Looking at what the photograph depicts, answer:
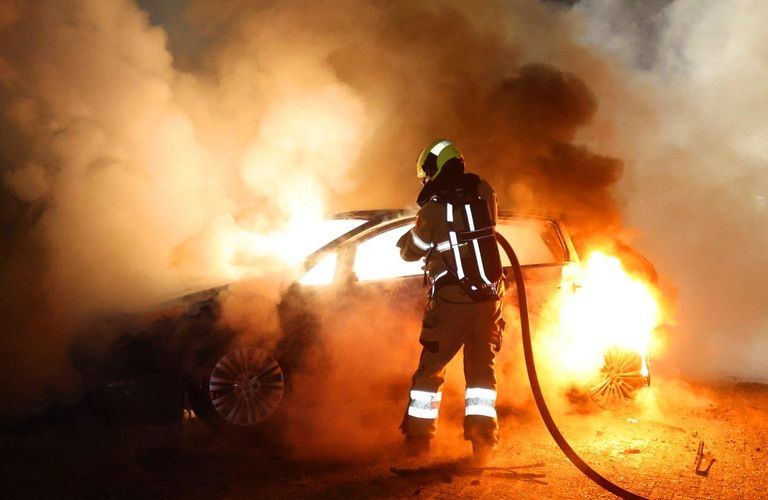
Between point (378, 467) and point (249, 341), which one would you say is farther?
point (249, 341)

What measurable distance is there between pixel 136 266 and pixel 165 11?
11.3 ft

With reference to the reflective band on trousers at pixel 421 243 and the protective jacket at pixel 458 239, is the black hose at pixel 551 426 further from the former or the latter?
the reflective band on trousers at pixel 421 243

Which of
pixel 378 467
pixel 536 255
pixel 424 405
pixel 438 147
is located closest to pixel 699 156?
pixel 536 255

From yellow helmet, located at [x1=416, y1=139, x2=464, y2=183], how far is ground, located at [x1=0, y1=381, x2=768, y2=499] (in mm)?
1807

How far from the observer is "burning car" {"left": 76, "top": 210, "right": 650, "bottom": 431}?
420 cm

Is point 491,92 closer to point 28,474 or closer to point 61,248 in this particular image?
point 61,248

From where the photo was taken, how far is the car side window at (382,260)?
4.75 m

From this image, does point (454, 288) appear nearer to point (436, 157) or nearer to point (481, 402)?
point (481, 402)

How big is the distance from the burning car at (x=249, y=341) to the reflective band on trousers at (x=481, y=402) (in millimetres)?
863

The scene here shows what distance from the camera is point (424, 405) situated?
3865mm

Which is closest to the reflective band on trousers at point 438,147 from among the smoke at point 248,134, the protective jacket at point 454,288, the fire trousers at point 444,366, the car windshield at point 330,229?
the protective jacket at point 454,288

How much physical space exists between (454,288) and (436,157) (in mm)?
822

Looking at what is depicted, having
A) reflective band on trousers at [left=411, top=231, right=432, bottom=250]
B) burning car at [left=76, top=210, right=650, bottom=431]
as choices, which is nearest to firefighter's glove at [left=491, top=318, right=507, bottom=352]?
reflective band on trousers at [left=411, top=231, right=432, bottom=250]

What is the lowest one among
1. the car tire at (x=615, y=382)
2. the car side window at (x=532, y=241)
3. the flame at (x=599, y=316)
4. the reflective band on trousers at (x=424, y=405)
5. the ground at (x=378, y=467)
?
the ground at (x=378, y=467)
